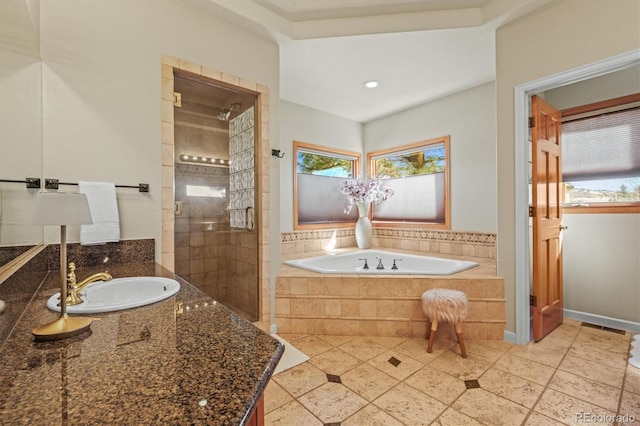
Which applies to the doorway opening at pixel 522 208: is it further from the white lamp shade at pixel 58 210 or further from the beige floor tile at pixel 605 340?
the white lamp shade at pixel 58 210

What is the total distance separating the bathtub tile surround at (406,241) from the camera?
11.1ft

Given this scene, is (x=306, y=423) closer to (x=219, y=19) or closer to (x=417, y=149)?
(x=219, y=19)

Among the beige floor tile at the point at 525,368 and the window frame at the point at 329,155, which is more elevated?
the window frame at the point at 329,155

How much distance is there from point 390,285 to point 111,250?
6.86 feet

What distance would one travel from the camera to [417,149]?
4.02m

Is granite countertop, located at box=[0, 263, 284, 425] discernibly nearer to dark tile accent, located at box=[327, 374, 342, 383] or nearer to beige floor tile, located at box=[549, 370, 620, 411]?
dark tile accent, located at box=[327, 374, 342, 383]

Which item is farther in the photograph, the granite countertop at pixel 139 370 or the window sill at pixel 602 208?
the window sill at pixel 602 208

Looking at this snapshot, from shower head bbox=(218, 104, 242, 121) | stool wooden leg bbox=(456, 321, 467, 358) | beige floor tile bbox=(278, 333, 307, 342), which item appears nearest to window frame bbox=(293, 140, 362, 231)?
shower head bbox=(218, 104, 242, 121)

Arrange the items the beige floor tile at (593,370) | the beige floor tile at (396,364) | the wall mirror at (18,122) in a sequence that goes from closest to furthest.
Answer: the wall mirror at (18,122) → the beige floor tile at (593,370) → the beige floor tile at (396,364)

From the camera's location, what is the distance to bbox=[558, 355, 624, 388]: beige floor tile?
1.88 meters

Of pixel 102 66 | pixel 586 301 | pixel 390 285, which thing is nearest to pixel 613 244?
pixel 586 301

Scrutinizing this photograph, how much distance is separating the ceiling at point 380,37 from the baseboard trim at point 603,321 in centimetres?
258

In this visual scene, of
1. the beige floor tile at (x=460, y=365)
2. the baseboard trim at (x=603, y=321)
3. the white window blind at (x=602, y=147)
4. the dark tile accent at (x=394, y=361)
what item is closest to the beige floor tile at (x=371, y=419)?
the dark tile accent at (x=394, y=361)

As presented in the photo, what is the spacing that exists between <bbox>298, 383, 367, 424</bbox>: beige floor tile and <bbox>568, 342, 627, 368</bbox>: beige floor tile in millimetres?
1789
